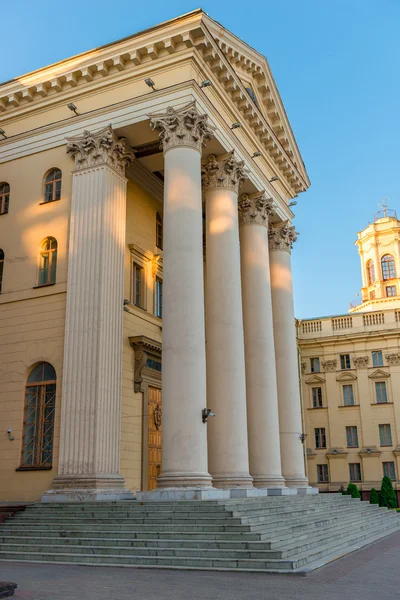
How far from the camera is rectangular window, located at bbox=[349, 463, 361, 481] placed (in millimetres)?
51713

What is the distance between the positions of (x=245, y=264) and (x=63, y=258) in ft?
29.5

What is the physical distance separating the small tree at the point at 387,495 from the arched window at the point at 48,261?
3255 cm

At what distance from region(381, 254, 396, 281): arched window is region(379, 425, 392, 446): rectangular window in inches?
711

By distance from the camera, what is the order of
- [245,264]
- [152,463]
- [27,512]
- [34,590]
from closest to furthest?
[34,590]
[27,512]
[152,463]
[245,264]

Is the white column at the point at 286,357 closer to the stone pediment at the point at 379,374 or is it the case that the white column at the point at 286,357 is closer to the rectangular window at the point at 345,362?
the stone pediment at the point at 379,374

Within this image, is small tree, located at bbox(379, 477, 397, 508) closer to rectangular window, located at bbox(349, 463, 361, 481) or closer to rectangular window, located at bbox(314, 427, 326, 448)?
rectangular window, located at bbox(349, 463, 361, 481)

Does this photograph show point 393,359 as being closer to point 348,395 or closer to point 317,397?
point 348,395

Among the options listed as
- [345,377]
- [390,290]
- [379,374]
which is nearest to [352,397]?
[345,377]

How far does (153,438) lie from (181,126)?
11960 mm

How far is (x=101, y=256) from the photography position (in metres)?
22.0

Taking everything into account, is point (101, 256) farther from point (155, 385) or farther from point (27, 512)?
point (27, 512)

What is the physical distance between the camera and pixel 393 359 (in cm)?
5309

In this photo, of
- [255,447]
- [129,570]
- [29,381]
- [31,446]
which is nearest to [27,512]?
[31,446]

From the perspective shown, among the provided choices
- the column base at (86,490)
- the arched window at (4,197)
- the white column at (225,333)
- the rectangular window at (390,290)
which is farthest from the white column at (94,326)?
the rectangular window at (390,290)
